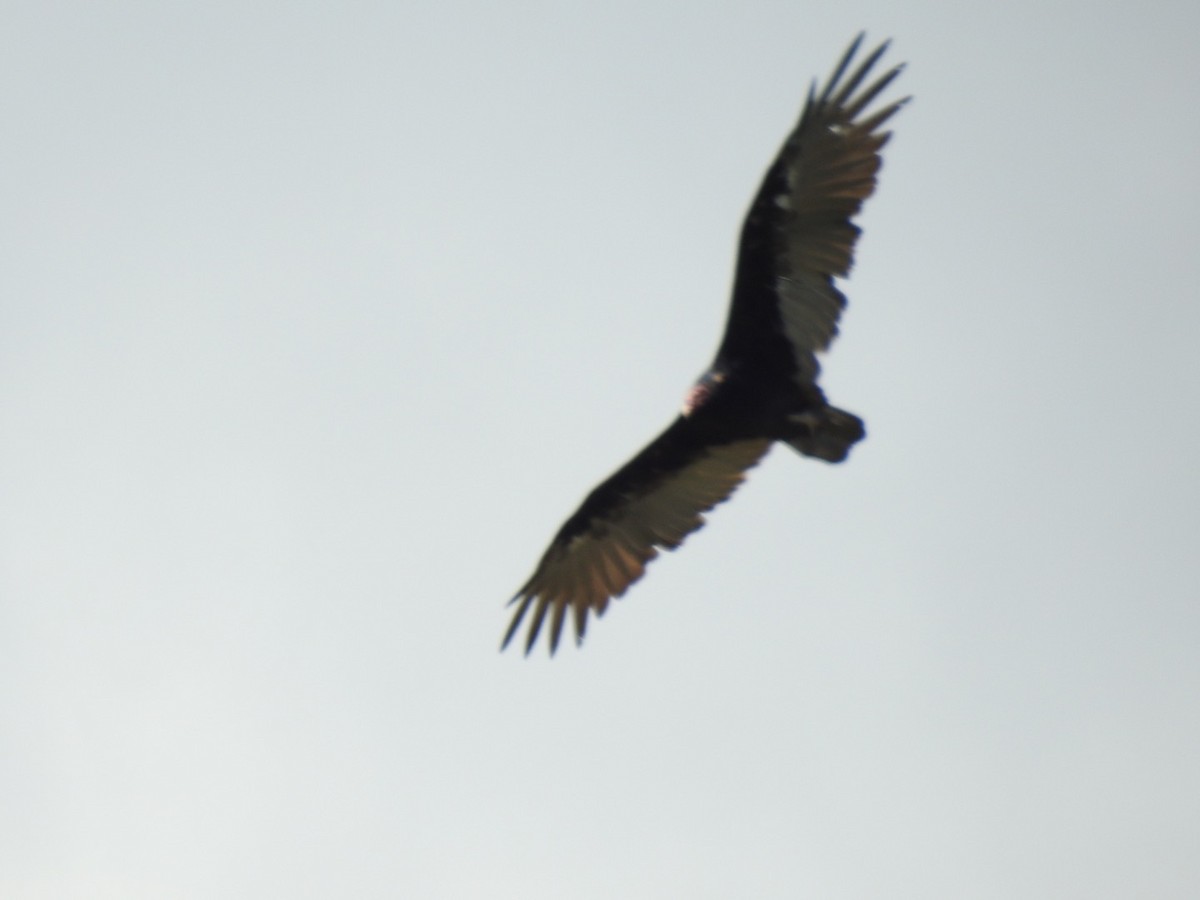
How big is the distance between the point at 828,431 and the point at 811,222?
4.61 feet

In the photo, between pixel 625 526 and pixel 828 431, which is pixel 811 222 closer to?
pixel 828 431

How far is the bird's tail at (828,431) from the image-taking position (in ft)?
32.8

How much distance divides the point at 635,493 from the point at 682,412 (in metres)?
1.11

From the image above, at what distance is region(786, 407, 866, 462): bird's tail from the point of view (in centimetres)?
1000

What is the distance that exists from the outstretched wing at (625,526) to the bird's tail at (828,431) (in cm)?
93

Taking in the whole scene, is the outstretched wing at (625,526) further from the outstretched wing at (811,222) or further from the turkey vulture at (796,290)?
the outstretched wing at (811,222)

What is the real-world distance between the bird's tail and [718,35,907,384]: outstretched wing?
0.27 meters

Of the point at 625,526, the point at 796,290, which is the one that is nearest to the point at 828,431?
the point at 796,290

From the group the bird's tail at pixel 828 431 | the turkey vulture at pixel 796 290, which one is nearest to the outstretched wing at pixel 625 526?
the turkey vulture at pixel 796 290

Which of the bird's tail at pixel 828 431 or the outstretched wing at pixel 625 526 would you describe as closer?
the bird's tail at pixel 828 431

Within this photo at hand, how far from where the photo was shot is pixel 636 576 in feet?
37.5

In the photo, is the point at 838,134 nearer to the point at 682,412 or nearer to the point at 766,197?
the point at 766,197

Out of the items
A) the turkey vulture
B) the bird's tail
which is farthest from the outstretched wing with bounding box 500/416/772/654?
the bird's tail

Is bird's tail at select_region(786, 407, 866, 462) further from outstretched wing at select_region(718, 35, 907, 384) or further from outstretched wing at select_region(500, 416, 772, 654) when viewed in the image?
outstretched wing at select_region(500, 416, 772, 654)
